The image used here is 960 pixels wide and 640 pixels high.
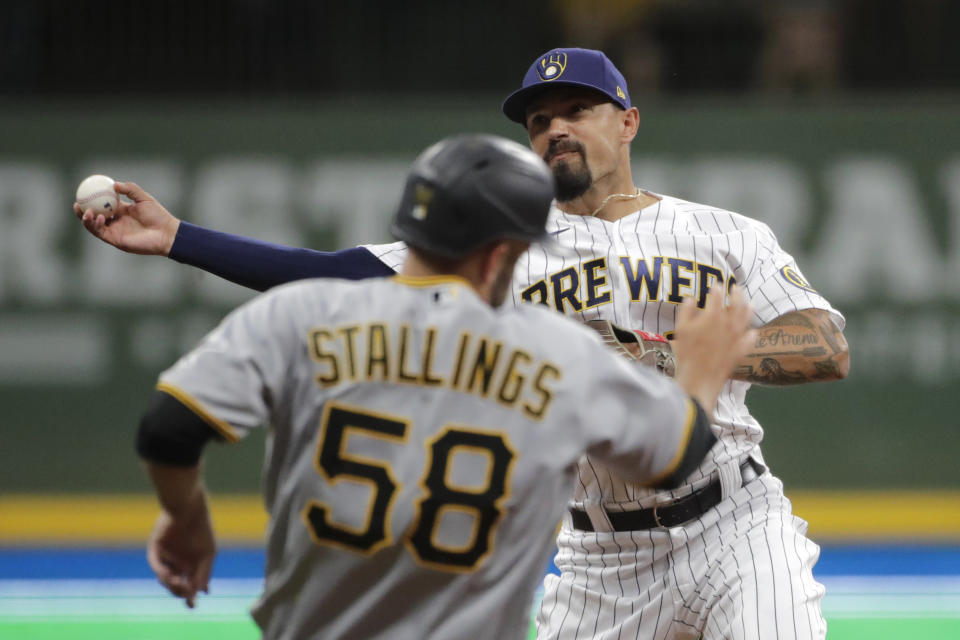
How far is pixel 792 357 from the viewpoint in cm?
376

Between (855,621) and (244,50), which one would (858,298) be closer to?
(855,621)

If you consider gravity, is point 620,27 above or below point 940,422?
above

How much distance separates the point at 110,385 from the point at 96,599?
2353 mm

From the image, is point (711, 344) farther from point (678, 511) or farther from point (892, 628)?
point (892, 628)

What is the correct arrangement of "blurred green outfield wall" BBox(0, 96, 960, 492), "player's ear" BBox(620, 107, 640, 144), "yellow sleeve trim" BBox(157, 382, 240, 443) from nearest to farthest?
"yellow sleeve trim" BBox(157, 382, 240, 443) < "player's ear" BBox(620, 107, 640, 144) < "blurred green outfield wall" BBox(0, 96, 960, 492)

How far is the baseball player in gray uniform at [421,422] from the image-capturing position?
2381mm

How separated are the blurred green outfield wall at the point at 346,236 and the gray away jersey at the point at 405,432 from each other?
22.7ft

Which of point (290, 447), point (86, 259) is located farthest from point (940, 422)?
point (290, 447)

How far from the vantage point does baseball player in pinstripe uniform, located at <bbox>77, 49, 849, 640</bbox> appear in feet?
12.0

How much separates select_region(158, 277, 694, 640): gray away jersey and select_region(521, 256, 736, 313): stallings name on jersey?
57.7 inches

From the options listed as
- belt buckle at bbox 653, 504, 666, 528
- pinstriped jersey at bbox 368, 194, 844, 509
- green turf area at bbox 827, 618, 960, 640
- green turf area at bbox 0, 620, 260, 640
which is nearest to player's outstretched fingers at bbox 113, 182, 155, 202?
pinstriped jersey at bbox 368, 194, 844, 509

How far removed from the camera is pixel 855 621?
6.84 metres

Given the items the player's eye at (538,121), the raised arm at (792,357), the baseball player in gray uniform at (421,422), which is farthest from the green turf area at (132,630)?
the baseball player in gray uniform at (421,422)

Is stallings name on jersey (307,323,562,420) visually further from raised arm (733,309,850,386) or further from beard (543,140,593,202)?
beard (543,140,593,202)
